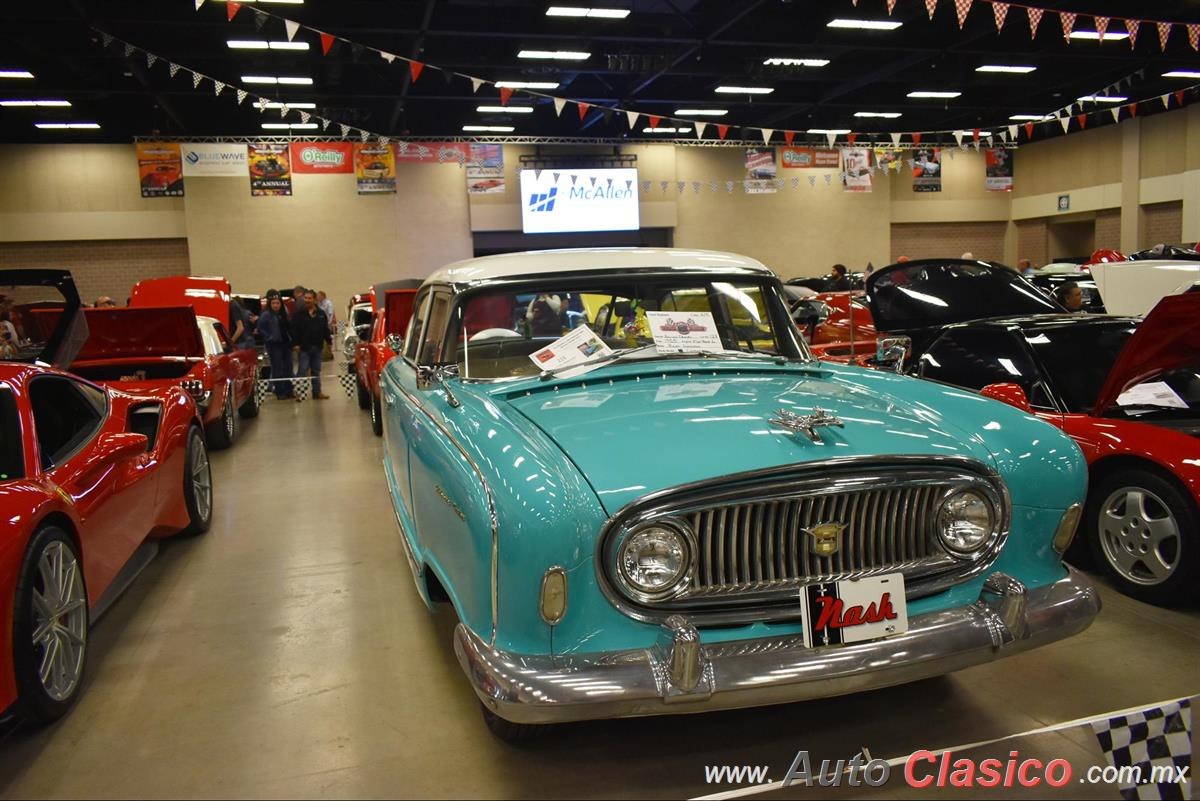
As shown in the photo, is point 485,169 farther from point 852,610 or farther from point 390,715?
point 852,610

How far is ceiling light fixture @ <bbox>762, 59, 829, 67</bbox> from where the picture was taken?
16.1m

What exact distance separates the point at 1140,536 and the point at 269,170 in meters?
21.2

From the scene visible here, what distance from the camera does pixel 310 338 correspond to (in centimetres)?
1238

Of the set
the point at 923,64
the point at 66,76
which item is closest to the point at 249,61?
the point at 66,76

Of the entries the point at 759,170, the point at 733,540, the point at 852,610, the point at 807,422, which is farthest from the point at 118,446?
the point at 759,170

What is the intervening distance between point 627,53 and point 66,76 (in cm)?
1057

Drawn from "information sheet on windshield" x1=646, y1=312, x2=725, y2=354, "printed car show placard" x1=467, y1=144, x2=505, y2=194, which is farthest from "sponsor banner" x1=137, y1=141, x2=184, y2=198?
"information sheet on windshield" x1=646, y1=312, x2=725, y2=354

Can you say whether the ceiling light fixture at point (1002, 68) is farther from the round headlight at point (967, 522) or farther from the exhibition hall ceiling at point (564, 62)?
the round headlight at point (967, 522)

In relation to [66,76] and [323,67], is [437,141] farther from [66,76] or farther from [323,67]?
[66,76]

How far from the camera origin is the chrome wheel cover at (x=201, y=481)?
5422mm

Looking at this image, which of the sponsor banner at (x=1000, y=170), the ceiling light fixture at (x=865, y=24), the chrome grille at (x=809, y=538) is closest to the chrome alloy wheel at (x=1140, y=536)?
the chrome grille at (x=809, y=538)

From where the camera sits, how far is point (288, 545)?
5387 mm

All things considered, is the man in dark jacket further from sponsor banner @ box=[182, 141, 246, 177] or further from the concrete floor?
sponsor banner @ box=[182, 141, 246, 177]

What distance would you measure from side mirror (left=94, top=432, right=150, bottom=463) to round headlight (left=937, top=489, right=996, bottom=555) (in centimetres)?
348
